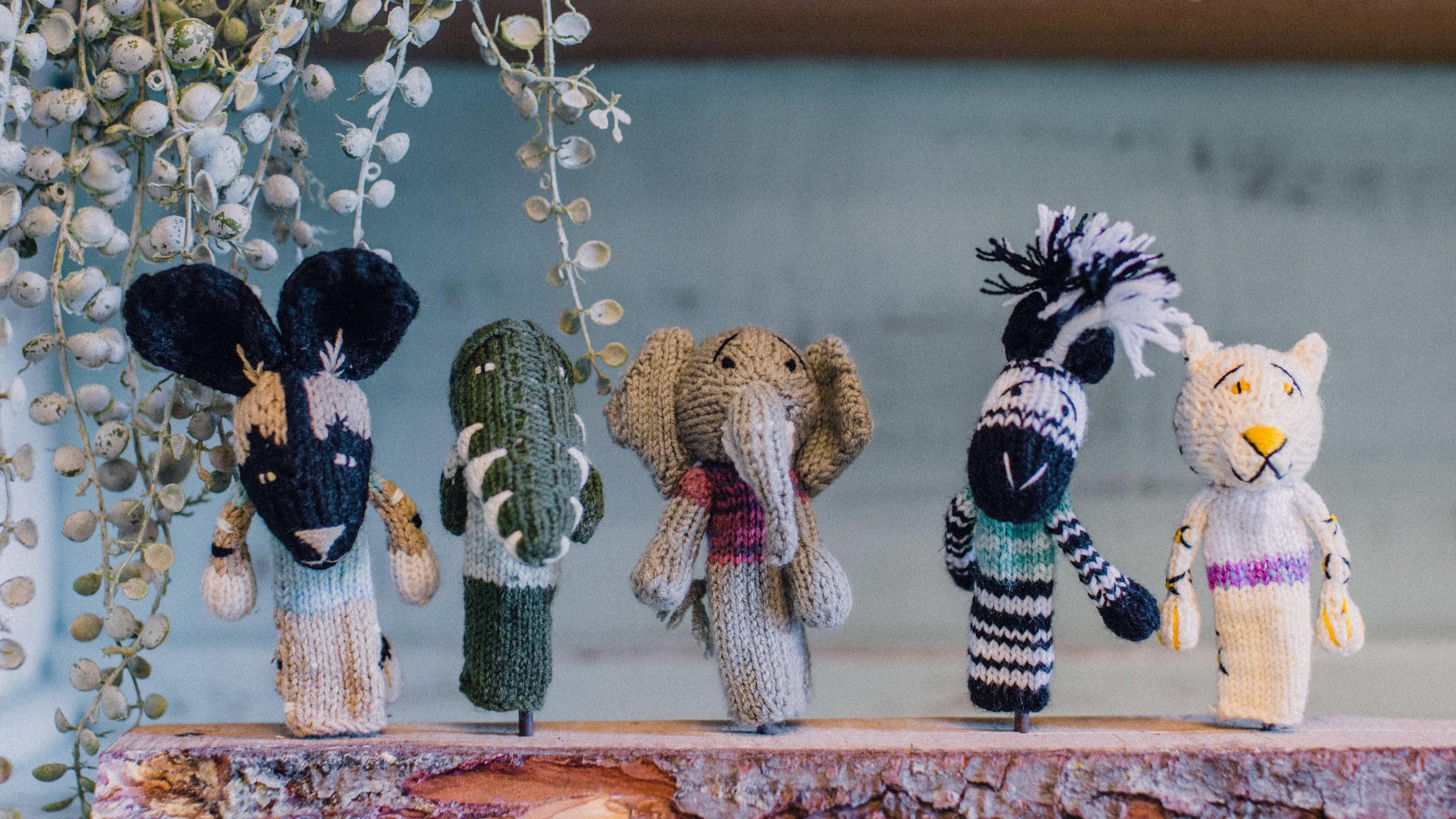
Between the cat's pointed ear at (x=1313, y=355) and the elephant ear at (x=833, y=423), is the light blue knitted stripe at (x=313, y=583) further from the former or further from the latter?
the cat's pointed ear at (x=1313, y=355)

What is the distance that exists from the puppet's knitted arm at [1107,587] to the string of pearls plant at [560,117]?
30 cm

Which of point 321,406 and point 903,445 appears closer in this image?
point 321,406

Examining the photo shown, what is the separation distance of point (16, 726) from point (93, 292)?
45 centimetres

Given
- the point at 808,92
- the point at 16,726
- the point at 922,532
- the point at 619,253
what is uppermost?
the point at 808,92

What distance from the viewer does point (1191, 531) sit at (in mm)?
697

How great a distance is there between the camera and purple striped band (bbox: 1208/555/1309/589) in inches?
26.7

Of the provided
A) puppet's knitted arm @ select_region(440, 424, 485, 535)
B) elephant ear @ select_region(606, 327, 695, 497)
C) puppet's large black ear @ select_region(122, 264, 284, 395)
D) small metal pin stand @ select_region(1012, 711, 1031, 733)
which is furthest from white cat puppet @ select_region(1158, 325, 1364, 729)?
puppet's large black ear @ select_region(122, 264, 284, 395)

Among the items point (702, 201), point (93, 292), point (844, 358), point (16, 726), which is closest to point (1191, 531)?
point (844, 358)

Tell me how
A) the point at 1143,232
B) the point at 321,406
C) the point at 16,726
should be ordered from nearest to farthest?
the point at 321,406 → the point at 16,726 → the point at 1143,232

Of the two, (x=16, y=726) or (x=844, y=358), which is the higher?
(x=844, y=358)

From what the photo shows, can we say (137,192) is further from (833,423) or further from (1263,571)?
(1263,571)

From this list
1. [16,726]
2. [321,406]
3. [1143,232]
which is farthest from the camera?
[1143,232]

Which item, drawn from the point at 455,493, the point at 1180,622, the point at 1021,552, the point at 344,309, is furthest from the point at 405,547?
the point at 1180,622

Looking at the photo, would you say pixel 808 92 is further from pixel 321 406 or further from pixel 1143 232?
pixel 321 406
